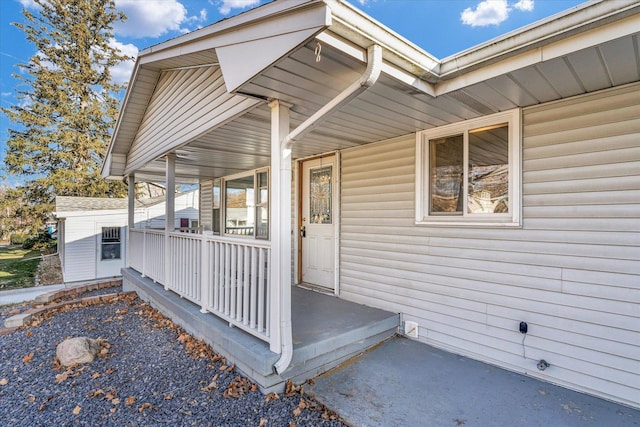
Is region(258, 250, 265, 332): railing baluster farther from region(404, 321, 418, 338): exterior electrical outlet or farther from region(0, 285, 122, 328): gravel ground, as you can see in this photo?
region(0, 285, 122, 328): gravel ground

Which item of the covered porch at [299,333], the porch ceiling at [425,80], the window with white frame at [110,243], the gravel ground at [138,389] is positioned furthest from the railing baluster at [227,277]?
the window with white frame at [110,243]

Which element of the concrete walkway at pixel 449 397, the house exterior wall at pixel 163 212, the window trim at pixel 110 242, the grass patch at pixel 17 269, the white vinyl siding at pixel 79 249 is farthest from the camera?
the house exterior wall at pixel 163 212

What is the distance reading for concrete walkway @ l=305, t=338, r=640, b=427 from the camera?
236cm

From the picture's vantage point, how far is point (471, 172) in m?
3.43

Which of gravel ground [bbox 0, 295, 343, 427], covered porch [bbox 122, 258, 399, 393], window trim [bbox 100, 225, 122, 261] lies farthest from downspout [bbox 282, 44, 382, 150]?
window trim [bbox 100, 225, 122, 261]

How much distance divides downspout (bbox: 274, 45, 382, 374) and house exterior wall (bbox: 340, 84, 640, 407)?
70.8 inches

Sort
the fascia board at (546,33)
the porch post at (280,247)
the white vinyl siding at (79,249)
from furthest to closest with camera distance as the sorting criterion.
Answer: the white vinyl siding at (79,249)
the porch post at (280,247)
the fascia board at (546,33)

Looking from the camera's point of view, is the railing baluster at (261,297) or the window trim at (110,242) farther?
the window trim at (110,242)

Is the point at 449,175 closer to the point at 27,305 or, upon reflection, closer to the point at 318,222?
the point at 318,222

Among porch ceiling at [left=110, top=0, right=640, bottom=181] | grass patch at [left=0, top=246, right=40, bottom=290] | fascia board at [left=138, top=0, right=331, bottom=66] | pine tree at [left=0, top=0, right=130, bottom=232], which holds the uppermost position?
pine tree at [left=0, top=0, right=130, bottom=232]

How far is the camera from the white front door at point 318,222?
5.04m

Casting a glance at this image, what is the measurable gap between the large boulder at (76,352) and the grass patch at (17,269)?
351 inches

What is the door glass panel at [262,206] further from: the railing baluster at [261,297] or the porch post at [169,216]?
the railing baluster at [261,297]

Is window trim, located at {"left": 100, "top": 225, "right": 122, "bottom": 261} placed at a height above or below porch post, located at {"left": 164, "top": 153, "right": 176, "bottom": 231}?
below
